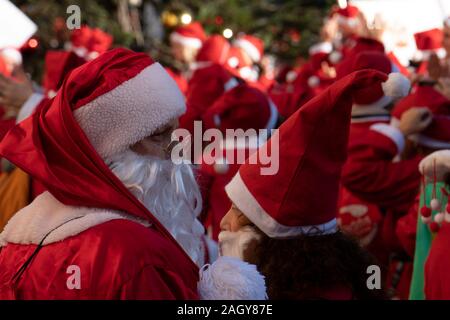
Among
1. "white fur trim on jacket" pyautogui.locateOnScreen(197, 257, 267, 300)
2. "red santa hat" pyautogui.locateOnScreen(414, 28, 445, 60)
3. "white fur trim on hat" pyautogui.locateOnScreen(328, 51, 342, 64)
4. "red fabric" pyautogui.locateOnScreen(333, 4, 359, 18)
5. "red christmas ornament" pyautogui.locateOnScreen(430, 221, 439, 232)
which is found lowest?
"red christmas ornament" pyautogui.locateOnScreen(430, 221, 439, 232)

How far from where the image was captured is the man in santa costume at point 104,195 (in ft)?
6.93

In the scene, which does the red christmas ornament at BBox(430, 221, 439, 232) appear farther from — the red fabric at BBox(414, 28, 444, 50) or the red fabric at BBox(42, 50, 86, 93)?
the red fabric at BBox(414, 28, 444, 50)

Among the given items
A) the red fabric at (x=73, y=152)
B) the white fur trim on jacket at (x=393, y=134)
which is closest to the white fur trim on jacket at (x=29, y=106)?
the white fur trim on jacket at (x=393, y=134)

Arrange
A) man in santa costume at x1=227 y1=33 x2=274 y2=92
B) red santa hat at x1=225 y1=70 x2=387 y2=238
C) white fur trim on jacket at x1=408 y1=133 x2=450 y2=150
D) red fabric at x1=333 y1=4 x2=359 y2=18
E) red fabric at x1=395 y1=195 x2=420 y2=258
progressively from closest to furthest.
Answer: red santa hat at x1=225 y1=70 x2=387 y2=238 < red fabric at x1=395 y1=195 x2=420 y2=258 < white fur trim on jacket at x1=408 y1=133 x2=450 y2=150 < red fabric at x1=333 y1=4 x2=359 y2=18 < man in santa costume at x1=227 y1=33 x2=274 y2=92

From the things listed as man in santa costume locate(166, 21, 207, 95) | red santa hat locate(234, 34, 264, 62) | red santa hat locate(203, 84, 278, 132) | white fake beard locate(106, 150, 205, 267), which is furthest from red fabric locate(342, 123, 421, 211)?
red santa hat locate(234, 34, 264, 62)

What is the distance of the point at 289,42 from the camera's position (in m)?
14.1

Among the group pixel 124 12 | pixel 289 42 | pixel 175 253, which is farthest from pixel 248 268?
pixel 289 42

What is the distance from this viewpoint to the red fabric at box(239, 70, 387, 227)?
8.66ft

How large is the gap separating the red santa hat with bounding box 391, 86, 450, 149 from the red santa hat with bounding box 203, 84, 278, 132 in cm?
91

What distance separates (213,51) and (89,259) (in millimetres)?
6740

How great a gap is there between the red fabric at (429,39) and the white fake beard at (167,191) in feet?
14.8

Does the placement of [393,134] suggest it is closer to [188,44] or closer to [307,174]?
[307,174]

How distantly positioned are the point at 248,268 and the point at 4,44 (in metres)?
2.84

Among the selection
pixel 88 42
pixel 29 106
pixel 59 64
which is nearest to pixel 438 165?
pixel 29 106
